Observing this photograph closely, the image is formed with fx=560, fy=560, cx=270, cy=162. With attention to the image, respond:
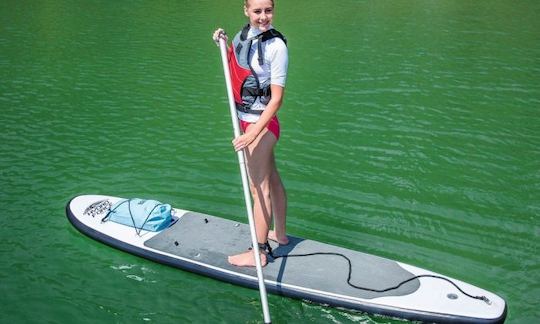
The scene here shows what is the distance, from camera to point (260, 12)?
5.41m

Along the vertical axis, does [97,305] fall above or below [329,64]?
below

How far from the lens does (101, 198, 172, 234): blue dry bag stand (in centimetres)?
718

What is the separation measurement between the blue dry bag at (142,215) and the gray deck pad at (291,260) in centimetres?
15

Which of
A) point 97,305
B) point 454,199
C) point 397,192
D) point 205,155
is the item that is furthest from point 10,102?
point 454,199

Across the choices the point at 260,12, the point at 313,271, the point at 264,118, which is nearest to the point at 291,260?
the point at 313,271

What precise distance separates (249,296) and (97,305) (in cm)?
169

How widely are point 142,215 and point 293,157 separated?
359 cm

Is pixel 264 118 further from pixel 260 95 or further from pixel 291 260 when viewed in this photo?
pixel 291 260

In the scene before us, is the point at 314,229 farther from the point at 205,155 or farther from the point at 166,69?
the point at 166,69

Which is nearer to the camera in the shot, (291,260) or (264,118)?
(264,118)

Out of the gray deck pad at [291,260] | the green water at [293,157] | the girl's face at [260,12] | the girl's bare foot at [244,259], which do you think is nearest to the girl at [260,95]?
the girl's face at [260,12]

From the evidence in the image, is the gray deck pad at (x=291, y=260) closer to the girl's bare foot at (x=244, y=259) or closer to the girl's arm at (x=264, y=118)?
the girl's bare foot at (x=244, y=259)

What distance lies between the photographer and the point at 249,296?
6.28m

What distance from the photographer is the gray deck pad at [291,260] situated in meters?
6.01
